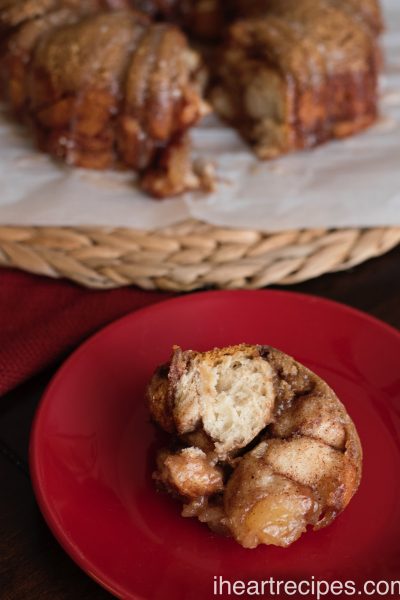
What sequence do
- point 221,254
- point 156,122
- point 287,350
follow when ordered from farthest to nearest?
point 156,122, point 221,254, point 287,350

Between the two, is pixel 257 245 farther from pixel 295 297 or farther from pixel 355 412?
pixel 355 412

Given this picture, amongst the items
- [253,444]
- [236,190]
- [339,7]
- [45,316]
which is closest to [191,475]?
[253,444]

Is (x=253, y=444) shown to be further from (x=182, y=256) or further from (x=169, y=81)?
(x=169, y=81)

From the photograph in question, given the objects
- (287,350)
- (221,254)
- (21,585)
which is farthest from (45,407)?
(221,254)

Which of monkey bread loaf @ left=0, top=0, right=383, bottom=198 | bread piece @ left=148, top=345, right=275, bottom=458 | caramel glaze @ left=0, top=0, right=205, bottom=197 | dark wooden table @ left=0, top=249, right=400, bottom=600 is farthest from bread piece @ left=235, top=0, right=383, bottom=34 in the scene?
bread piece @ left=148, top=345, right=275, bottom=458

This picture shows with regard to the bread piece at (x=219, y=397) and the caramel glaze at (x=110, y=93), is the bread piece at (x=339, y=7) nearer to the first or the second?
the caramel glaze at (x=110, y=93)

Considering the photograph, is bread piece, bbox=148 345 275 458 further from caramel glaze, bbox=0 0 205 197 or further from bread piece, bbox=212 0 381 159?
bread piece, bbox=212 0 381 159

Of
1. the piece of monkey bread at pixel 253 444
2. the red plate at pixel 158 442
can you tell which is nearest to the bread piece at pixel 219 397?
the piece of monkey bread at pixel 253 444
